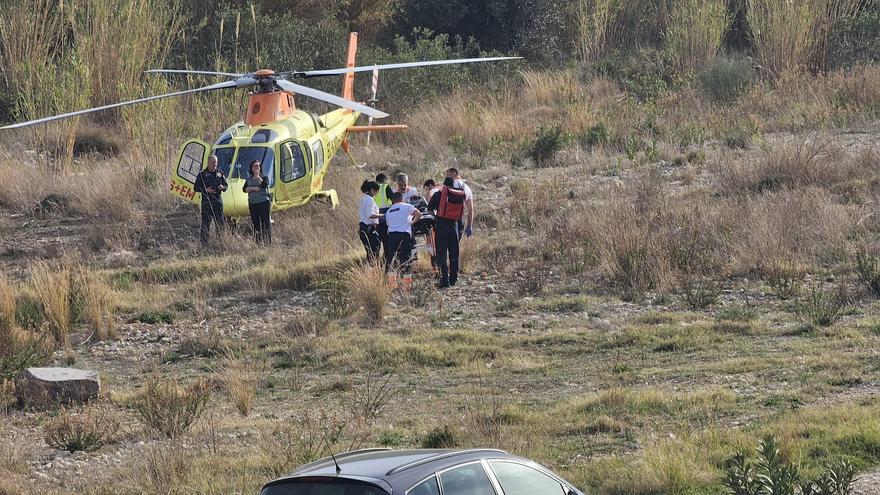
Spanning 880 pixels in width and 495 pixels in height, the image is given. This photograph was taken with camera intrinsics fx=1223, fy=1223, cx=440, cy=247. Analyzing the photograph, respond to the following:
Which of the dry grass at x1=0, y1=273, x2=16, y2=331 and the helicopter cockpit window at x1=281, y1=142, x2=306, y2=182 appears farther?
the helicopter cockpit window at x1=281, y1=142, x2=306, y2=182

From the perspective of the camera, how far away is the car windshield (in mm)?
5973

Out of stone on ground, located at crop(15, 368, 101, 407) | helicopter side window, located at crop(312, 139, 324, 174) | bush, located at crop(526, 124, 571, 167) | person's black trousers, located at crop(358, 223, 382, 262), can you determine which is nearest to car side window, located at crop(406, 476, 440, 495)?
stone on ground, located at crop(15, 368, 101, 407)

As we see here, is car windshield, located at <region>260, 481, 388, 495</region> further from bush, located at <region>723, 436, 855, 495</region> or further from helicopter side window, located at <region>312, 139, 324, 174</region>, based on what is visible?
helicopter side window, located at <region>312, 139, 324, 174</region>

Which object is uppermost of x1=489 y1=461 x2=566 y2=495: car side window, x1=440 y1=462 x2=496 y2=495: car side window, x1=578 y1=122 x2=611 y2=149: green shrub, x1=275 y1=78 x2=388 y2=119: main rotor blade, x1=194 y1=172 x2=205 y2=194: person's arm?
x1=275 y1=78 x2=388 y2=119: main rotor blade

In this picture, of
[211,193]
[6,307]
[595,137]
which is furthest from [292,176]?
[595,137]

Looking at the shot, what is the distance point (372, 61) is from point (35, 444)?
20882 mm

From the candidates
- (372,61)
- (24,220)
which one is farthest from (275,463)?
(372,61)

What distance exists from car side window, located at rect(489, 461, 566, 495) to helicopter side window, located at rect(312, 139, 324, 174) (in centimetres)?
1418

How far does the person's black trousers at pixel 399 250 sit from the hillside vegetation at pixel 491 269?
0.57 meters

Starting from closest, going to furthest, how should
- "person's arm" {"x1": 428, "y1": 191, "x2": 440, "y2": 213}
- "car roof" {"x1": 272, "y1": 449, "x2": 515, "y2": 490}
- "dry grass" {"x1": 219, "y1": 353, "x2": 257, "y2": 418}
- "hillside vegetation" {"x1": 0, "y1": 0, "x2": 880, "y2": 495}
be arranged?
"car roof" {"x1": 272, "y1": 449, "x2": 515, "y2": 490}, "hillside vegetation" {"x1": 0, "y1": 0, "x2": 880, "y2": 495}, "dry grass" {"x1": 219, "y1": 353, "x2": 257, "y2": 418}, "person's arm" {"x1": 428, "y1": 191, "x2": 440, "y2": 213}

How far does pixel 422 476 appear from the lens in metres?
6.12

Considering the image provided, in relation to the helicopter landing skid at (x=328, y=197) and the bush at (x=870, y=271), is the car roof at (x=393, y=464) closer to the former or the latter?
the bush at (x=870, y=271)

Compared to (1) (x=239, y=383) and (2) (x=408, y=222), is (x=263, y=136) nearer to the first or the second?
(2) (x=408, y=222)

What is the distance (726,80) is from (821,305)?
16.3m
